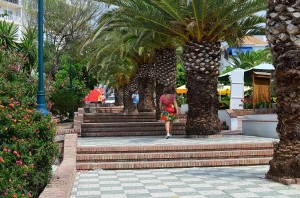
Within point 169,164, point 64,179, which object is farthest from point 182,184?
point 169,164

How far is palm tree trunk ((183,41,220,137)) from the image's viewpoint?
1569 centimetres

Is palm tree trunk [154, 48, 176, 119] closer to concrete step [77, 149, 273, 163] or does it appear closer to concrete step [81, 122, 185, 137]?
concrete step [81, 122, 185, 137]

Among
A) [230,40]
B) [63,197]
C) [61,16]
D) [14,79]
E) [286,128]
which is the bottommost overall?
[63,197]

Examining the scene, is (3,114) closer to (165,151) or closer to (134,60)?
(165,151)

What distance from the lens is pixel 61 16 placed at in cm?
3228

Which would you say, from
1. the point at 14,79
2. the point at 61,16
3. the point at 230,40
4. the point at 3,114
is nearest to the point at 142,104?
the point at 61,16

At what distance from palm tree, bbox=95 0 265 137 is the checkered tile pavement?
497 centimetres

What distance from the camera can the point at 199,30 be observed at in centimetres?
1530

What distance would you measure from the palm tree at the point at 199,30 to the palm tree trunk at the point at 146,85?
10.3m

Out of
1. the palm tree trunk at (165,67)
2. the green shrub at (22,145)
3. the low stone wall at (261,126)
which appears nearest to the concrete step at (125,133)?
the low stone wall at (261,126)

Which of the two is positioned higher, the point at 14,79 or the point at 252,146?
the point at 14,79

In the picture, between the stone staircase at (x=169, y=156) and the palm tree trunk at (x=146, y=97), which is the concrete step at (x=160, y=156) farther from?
the palm tree trunk at (x=146, y=97)

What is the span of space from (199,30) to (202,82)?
1738mm

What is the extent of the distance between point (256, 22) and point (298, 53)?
7.90 m
